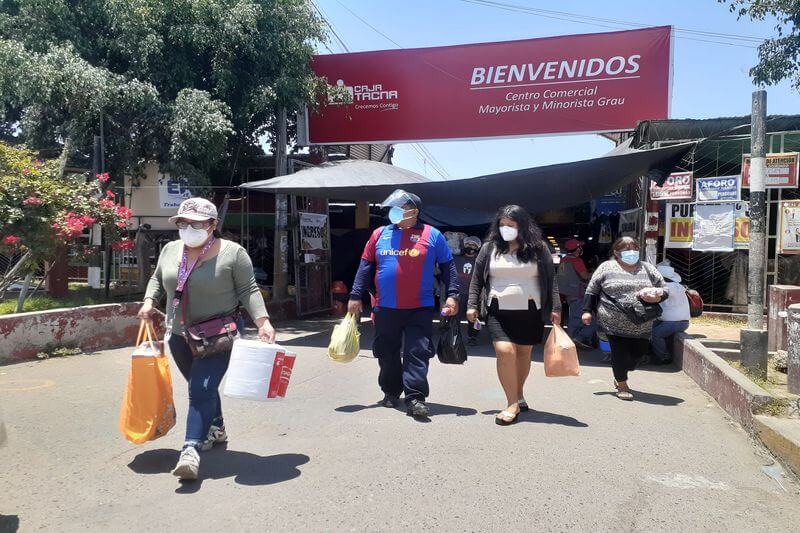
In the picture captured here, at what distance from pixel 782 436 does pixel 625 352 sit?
1725mm

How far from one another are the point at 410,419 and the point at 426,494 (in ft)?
4.78

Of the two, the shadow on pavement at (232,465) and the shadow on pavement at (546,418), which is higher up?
the shadow on pavement at (546,418)

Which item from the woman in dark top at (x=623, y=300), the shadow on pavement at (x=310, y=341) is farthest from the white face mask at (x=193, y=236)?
the shadow on pavement at (x=310, y=341)

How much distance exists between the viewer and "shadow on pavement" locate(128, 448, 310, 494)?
150 inches

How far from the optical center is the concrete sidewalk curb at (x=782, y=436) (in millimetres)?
4098

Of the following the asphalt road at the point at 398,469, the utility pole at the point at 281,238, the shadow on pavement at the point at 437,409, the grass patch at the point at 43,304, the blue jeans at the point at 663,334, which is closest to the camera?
the asphalt road at the point at 398,469

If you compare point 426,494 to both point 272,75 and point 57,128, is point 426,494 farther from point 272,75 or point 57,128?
point 57,128

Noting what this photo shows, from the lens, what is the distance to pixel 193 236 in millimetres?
3951

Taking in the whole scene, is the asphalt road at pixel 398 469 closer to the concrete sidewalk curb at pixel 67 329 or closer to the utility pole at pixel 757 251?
the utility pole at pixel 757 251

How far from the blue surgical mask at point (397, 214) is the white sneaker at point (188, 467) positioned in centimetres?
231

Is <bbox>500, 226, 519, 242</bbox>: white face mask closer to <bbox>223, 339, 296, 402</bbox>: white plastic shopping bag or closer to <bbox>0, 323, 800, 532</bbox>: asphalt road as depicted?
<bbox>0, 323, 800, 532</bbox>: asphalt road

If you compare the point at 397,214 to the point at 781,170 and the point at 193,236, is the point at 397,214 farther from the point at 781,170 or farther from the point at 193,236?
the point at 781,170

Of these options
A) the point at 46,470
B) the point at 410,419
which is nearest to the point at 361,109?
the point at 410,419

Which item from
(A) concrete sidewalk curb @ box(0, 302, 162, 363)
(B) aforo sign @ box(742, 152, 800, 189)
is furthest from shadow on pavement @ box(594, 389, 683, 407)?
(A) concrete sidewalk curb @ box(0, 302, 162, 363)
